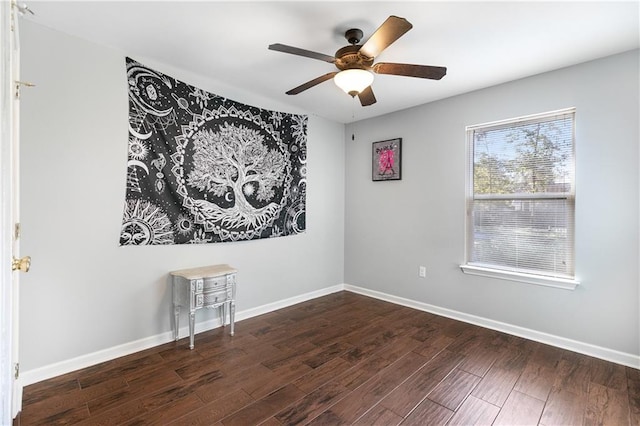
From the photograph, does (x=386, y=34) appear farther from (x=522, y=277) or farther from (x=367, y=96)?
(x=522, y=277)

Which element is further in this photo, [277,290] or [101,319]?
[277,290]

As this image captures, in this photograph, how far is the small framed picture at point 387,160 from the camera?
3908 millimetres

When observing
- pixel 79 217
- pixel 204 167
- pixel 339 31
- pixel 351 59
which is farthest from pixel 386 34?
pixel 79 217

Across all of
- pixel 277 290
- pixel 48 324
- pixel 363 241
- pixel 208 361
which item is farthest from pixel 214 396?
pixel 363 241

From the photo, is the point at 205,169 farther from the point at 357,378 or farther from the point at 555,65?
the point at 555,65

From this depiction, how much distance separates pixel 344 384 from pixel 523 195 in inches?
92.9

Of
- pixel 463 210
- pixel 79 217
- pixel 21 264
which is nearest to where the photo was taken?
pixel 21 264

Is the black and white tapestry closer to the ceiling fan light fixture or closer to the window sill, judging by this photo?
the ceiling fan light fixture

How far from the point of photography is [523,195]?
2971 millimetres

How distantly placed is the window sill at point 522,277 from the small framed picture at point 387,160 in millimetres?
1363

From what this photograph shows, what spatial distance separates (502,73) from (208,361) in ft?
11.6

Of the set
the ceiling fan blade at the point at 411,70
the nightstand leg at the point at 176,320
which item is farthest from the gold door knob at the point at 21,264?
the ceiling fan blade at the point at 411,70

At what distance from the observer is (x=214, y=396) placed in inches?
79.7

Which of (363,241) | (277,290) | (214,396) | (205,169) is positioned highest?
(205,169)
